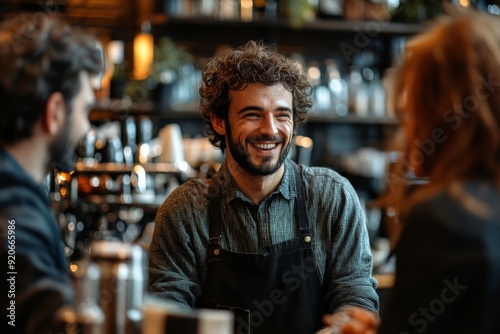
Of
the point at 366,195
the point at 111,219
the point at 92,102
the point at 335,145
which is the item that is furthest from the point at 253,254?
the point at 335,145

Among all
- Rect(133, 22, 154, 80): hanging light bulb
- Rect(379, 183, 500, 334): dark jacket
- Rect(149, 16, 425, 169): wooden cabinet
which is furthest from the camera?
Rect(149, 16, 425, 169): wooden cabinet

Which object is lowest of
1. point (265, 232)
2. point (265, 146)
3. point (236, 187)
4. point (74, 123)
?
point (265, 232)

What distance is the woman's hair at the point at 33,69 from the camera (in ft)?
4.43

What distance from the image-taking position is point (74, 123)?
1.40 meters

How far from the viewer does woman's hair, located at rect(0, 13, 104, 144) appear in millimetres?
1350

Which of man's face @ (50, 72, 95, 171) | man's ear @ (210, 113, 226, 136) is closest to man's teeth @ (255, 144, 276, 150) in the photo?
man's ear @ (210, 113, 226, 136)

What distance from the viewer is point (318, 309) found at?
2236 mm

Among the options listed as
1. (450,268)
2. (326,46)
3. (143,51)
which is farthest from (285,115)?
(326,46)

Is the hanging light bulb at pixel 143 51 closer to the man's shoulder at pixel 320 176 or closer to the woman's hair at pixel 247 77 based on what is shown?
the woman's hair at pixel 247 77

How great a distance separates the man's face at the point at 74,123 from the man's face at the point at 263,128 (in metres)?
0.96

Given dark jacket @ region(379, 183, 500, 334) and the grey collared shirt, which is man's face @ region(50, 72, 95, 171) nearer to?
dark jacket @ region(379, 183, 500, 334)

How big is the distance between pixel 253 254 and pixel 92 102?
3.03 ft

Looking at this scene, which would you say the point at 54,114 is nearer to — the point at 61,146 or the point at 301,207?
the point at 61,146

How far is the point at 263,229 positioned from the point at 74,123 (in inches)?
39.4
